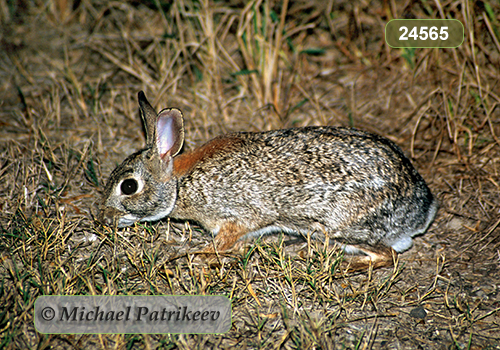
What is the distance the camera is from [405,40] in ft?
20.8

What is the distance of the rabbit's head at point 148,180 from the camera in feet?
14.1

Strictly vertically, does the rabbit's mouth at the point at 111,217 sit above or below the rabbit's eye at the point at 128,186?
below

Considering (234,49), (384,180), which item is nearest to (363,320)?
(384,180)

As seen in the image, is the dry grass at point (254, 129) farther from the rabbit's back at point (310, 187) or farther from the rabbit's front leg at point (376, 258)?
Answer: the rabbit's back at point (310, 187)

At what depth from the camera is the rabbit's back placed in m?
4.18

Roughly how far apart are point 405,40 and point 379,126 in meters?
1.33

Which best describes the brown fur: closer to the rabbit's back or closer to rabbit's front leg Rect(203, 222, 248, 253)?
the rabbit's back

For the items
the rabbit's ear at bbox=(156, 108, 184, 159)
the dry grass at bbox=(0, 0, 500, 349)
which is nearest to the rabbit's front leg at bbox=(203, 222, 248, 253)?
the dry grass at bbox=(0, 0, 500, 349)

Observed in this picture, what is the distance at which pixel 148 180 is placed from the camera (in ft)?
14.5

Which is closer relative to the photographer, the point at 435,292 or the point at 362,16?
the point at 435,292

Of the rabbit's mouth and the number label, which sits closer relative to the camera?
the rabbit's mouth

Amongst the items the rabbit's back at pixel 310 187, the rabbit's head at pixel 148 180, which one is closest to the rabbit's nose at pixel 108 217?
the rabbit's head at pixel 148 180

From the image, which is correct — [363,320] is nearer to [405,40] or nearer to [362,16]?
[405,40]

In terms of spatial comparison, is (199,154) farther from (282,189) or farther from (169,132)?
(282,189)
